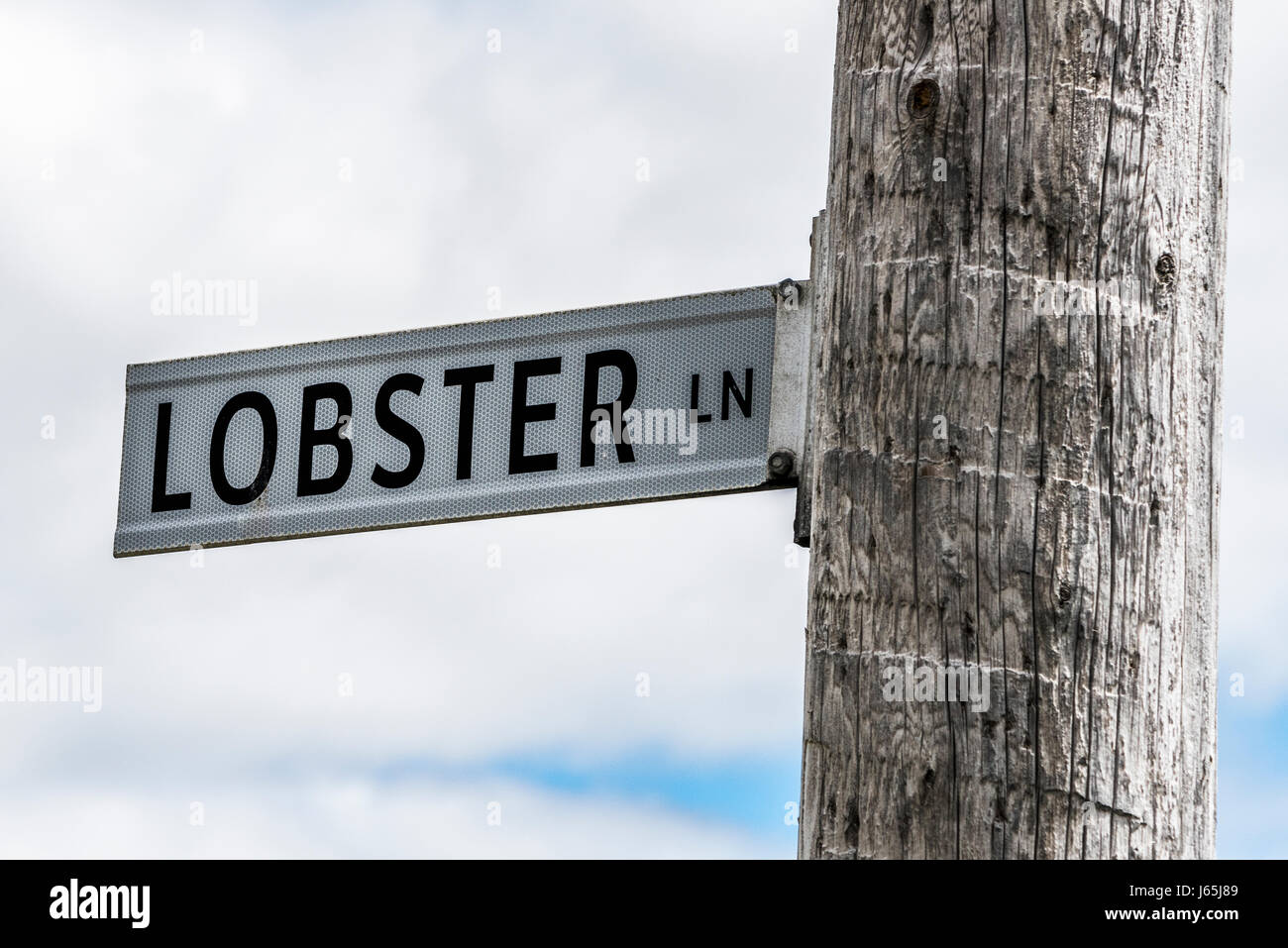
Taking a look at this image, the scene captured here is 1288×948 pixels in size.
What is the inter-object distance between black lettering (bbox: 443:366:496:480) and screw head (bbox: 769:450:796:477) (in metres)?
0.59

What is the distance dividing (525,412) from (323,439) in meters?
0.41

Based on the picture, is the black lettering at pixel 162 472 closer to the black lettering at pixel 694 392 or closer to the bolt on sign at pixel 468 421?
the bolt on sign at pixel 468 421

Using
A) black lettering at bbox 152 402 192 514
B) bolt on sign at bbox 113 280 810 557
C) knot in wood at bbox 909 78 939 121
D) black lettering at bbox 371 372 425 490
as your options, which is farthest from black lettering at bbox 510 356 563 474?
knot in wood at bbox 909 78 939 121

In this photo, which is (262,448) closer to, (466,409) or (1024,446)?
(466,409)

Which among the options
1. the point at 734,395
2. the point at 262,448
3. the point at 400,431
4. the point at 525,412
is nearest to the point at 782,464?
the point at 734,395

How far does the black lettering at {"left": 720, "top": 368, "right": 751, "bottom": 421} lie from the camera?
2.53 m

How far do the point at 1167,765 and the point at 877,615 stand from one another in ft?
1.20

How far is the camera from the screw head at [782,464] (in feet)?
7.96

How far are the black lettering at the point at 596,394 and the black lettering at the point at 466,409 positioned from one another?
196mm

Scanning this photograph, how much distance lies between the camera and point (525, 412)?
2.78 m

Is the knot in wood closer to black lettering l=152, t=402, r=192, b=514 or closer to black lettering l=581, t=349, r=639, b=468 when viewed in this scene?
black lettering l=581, t=349, r=639, b=468

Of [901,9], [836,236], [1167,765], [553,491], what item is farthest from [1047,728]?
[553,491]

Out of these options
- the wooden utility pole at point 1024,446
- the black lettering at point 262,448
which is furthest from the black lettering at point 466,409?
Answer: the wooden utility pole at point 1024,446
